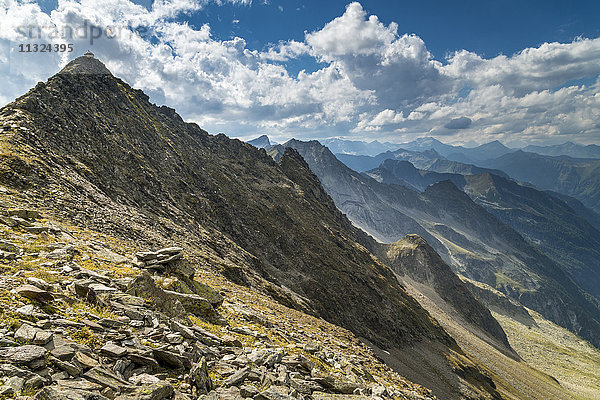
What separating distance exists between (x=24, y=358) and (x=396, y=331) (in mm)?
84417

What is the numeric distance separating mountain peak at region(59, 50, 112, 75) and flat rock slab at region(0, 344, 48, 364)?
134272 mm

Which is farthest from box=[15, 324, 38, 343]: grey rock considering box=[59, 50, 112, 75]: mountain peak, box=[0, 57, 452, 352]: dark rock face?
box=[59, 50, 112, 75]: mountain peak

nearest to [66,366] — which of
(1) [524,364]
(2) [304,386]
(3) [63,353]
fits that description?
(3) [63,353]

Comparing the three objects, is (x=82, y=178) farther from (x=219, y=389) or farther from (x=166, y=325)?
(x=219, y=389)

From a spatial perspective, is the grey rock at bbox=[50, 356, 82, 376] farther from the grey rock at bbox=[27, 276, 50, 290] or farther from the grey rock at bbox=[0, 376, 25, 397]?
the grey rock at bbox=[27, 276, 50, 290]

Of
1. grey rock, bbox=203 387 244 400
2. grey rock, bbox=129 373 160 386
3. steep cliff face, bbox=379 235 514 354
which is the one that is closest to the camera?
grey rock, bbox=129 373 160 386

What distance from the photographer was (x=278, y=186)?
11862cm

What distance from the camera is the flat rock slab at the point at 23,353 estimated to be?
7.67 metres

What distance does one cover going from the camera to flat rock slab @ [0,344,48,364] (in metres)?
7.67

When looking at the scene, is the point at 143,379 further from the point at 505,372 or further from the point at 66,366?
the point at 505,372

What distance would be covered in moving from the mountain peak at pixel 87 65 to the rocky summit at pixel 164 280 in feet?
3.02

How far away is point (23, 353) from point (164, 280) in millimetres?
10786

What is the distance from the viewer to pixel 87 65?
113 meters

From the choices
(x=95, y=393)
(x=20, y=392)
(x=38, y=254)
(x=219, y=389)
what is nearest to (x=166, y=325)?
(x=219, y=389)
